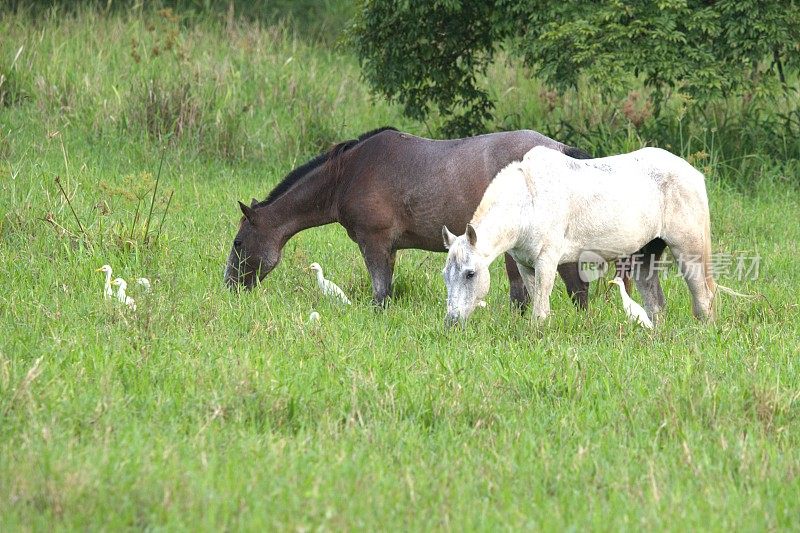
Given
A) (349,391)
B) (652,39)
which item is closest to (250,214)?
(349,391)

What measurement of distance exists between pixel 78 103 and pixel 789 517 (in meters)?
11.6

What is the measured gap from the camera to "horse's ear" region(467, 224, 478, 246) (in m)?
7.08

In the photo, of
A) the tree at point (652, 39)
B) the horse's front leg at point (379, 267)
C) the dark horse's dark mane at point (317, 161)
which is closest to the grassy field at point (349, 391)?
the horse's front leg at point (379, 267)

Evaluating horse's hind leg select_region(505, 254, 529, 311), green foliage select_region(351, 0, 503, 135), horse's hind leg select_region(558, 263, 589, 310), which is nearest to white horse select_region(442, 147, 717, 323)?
horse's hind leg select_region(558, 263, 589, 310)

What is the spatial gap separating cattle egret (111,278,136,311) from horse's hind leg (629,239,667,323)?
11.9 ft

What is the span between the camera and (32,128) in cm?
1354

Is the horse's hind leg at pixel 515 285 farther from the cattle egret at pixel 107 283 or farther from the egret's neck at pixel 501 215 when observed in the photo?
the cattle egret at pixel 107 283

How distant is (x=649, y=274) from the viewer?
8352 millimetres

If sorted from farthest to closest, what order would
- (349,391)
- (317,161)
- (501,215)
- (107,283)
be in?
1. (317,161)
2. (107,283)
3. (501,215)
4. (349,391)

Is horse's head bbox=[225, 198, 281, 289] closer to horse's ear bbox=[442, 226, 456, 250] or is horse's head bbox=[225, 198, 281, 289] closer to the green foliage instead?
horse's ear bbox=[442, 226, 456, 250]

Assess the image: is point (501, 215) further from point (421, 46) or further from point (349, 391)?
point (421, 46)

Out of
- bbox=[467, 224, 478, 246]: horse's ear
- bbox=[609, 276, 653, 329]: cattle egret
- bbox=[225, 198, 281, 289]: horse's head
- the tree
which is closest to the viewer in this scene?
bbox=[467, 224, 478, 246]: horse's ear

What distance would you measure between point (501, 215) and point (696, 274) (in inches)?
62.1

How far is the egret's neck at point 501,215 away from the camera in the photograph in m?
7.29
